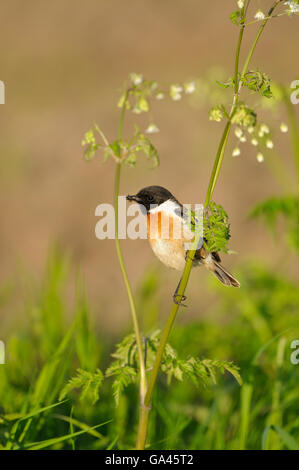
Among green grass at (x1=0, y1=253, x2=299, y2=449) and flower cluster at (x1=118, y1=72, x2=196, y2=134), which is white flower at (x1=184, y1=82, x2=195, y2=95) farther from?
green grass at (x1=0, y1=253, x2=299, y2=449)

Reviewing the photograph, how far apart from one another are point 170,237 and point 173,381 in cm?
177

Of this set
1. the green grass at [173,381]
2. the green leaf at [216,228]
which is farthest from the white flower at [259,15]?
the green grass at [173,381]

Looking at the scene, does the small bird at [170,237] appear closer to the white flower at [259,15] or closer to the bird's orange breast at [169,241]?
the bird's orange breast at [169,241]

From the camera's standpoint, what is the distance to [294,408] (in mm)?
3623

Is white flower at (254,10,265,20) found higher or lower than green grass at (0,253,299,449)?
higher

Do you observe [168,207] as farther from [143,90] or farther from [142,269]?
[142,269]

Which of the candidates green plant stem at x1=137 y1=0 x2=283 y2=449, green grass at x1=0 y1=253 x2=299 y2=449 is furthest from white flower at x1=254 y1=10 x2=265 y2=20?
green grass at x1=0 y1=253 x2=299 y2=449

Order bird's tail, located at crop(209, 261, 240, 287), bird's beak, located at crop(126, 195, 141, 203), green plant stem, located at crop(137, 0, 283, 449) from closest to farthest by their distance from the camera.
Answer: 1. green plant stem, located at crop(137, 0, 283, 449)
2. bird's beak, located at crop(126, 195, 141, 203)
3. bird's tail, located at crop(209, 261, 240, 287)

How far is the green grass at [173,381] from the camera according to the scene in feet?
10.2

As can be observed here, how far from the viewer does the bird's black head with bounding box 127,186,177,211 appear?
2768mm

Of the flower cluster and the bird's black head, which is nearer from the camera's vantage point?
the flower cluster

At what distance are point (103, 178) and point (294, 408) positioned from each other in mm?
5539

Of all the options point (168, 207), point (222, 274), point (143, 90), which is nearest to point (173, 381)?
point (222, 274)

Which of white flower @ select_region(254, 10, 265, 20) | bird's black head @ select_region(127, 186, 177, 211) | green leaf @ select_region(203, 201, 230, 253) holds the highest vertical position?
white flower @ select_region(254, 10, 265, 20)
